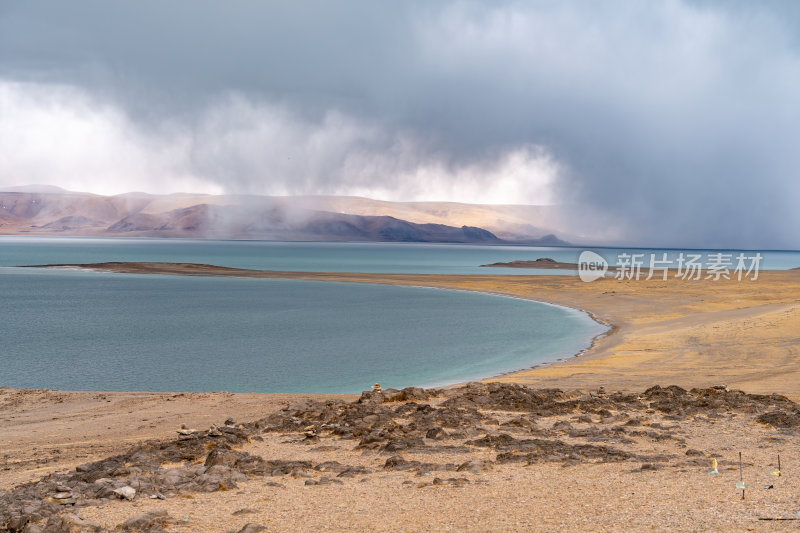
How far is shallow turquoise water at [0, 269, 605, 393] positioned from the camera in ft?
80.0

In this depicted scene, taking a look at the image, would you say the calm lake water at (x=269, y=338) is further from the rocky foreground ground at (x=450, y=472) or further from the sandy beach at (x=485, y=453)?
the rocky foreground ground at (x=450, y=472)

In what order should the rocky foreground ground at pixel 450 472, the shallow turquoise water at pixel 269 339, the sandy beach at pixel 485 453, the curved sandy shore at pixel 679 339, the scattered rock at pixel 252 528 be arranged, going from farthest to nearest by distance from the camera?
1. the shallow turquoise water at pixel 269 339
2. the curved sandy shore at pixel 679 339
3. the sandy beach at pixel 485 453
4. the rocky foreground ground at pixel 450 472
5. the scattered rock at pixel 252 528

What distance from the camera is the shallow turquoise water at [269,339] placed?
2438cm

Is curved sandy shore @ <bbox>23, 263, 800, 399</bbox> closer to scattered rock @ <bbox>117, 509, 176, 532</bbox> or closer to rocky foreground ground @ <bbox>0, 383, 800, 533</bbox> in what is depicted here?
rocky foreground ground @ <bbox>0, 383, 800, 533</bbox>

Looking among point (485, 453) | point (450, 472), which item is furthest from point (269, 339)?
point (450, 472)

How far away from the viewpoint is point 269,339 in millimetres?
34562

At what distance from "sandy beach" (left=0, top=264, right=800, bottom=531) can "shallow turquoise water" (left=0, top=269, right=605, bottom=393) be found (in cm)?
426

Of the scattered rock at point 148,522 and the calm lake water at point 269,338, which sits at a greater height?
the scattered rock at point 148,522

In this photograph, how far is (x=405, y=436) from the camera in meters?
12.5

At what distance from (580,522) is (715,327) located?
30305 millimetres

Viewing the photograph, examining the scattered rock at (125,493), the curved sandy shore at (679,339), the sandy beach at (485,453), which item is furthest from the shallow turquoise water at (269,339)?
the scattered rock at (125,493)

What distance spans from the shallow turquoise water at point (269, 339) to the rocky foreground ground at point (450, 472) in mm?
9121

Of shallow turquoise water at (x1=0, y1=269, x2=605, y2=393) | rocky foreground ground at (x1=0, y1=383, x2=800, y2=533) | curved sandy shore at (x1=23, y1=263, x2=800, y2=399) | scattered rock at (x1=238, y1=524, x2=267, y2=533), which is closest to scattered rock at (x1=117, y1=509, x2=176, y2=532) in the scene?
rocky foreground ground at (x1=0, y1=383, x2=800, y2=533)

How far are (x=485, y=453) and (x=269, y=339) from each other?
24272 millimetres
